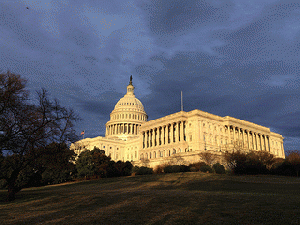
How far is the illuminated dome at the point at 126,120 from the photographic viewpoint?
146 meters

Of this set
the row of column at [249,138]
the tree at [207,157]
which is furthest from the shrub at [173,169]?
the row of column at [249,138]

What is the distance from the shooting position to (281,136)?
127 metres

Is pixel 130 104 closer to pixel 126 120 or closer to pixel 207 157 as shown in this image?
pixel 126 120

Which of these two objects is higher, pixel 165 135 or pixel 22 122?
pixel 165 135

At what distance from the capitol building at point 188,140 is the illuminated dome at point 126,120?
48.5 ft

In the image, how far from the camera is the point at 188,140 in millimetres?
90938

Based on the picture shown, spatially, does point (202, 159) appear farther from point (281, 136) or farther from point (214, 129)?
point (281, 136)

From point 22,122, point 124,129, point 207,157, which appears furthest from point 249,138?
point 22,122

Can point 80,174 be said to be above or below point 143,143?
below

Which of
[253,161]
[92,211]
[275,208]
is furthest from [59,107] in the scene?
[253,161]

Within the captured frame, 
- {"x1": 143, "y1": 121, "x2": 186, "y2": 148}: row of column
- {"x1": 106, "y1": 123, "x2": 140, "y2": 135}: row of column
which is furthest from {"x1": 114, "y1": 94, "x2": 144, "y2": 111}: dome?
{"x1": 143, "y1": 121, "x2": 186, "y2": 148}: row of column

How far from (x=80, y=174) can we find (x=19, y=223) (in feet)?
160

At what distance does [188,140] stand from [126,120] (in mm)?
Answer: 62521

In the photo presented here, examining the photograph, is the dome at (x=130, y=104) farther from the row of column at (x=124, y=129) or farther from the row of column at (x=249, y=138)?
the row of column at (x=249, y=138)
